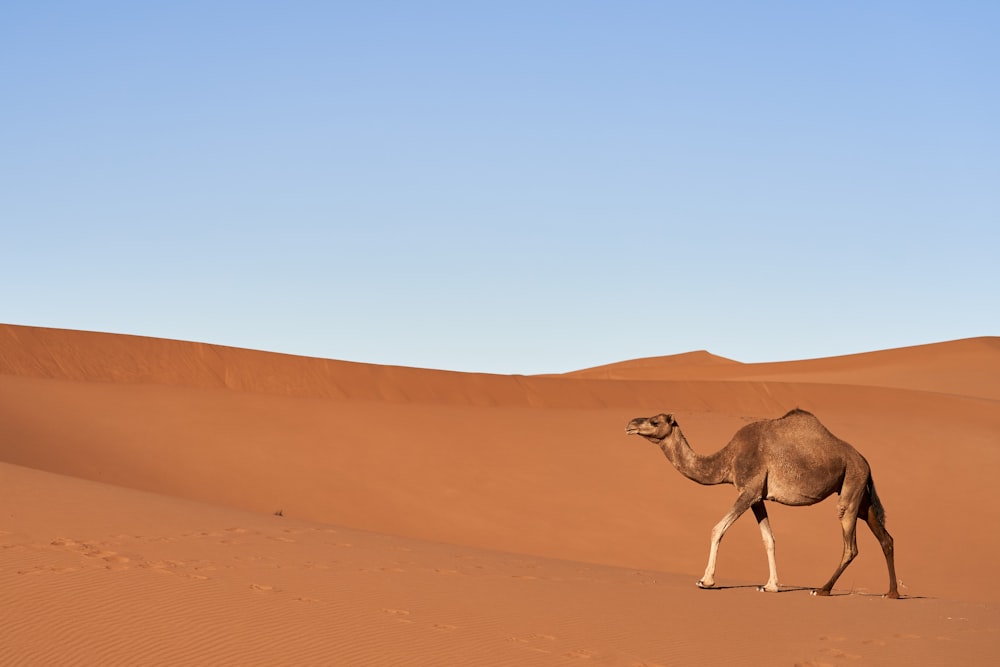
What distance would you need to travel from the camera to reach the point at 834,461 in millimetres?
12977

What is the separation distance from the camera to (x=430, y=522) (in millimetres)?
21750

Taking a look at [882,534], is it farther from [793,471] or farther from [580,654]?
[580,654]

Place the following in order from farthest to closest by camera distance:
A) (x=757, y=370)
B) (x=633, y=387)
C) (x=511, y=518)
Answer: (x=757, y=370) < (x=633, y=387) < (x=511, y=518)

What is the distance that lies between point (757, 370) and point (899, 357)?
10.6 m

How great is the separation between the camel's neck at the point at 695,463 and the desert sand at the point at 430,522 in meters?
1.29

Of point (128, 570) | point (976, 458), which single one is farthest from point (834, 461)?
point (976, 458)

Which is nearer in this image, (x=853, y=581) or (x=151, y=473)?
(x=853, y=581)

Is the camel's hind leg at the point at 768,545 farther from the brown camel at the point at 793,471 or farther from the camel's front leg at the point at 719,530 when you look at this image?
the camel's front leg at the point at 719,530

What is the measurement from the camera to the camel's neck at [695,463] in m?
13.3

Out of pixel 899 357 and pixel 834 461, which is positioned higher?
pixel 899 357

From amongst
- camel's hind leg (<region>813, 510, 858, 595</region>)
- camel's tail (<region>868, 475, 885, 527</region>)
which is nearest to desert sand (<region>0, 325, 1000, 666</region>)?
camel's hind leg (<region>813, 510, 858, 595</region>)

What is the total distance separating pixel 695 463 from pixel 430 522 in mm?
9406

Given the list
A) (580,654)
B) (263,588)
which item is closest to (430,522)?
(263,588)

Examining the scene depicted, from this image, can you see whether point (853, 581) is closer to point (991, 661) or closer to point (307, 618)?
point (991, 661)
